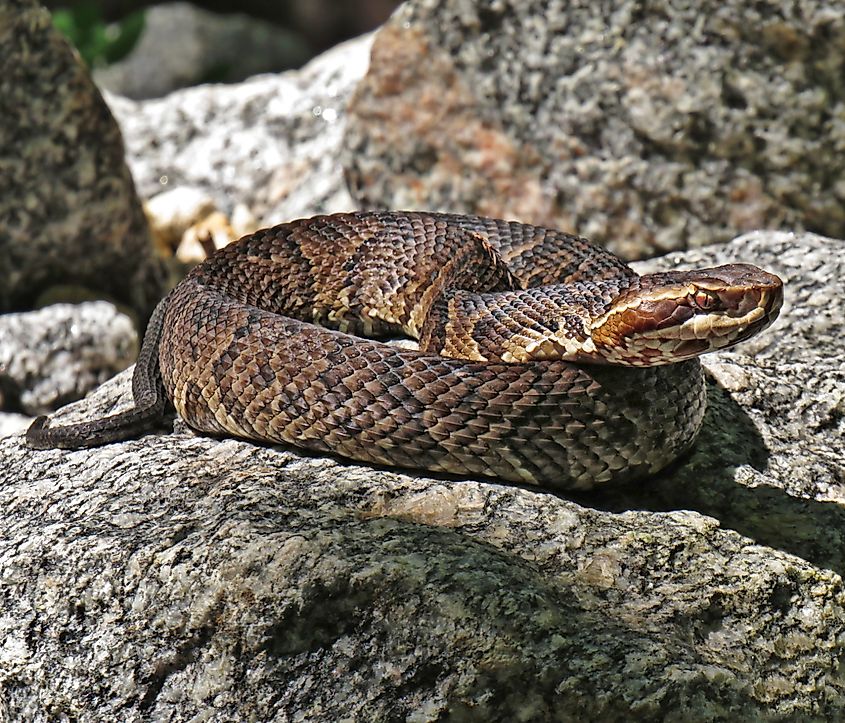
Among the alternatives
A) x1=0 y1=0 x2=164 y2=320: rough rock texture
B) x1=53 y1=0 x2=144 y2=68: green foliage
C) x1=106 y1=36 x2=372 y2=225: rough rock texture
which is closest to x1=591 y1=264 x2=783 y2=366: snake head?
x1=0 y1=0 x2=164 y2=320: rough rock texture

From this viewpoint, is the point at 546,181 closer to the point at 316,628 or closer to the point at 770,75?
the point at 770,75

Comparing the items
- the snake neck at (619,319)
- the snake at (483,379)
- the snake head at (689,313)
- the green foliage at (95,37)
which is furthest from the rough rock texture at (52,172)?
the green foliage at (95,37)

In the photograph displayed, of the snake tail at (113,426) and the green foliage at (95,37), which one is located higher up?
the snake tail at (113,426)

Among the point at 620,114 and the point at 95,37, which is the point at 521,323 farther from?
the point at 95,37

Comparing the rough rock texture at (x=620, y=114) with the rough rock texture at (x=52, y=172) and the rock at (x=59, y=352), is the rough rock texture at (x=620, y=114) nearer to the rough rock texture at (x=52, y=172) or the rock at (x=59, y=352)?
the rough rock texture at (x=52, y=172)

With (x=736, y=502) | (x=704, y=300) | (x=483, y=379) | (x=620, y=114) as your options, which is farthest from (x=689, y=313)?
(x=620, y=114)

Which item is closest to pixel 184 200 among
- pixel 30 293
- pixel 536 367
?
pixel 30 293

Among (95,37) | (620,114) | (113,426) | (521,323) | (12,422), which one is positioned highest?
(521,323)
